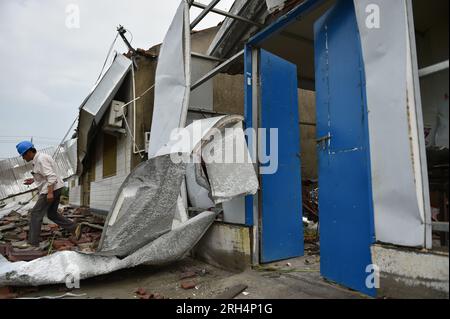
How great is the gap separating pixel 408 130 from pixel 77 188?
1318 cm

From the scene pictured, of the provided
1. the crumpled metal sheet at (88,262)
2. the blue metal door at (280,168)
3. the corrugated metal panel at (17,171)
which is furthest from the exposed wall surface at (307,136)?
the corrugated metal panel at (17,171)

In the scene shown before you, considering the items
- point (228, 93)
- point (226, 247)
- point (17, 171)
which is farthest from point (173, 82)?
point (17, 171)

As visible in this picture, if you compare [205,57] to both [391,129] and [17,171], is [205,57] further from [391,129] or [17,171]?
[17,171]

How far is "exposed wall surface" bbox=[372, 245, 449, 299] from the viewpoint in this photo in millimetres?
1951

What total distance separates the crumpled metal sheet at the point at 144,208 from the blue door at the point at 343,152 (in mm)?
1655

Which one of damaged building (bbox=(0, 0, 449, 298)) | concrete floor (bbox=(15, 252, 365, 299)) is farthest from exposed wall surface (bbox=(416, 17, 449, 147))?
concrete floor (bbox=(15, 252, 365, 299))

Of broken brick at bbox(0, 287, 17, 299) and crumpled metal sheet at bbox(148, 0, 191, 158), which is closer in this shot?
broken brick at bbox(0, 287, 17, 299)

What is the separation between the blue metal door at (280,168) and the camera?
3.84 metres

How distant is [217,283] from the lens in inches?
133

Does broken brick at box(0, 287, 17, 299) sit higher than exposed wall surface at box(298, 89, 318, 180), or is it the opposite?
exposed wall surface at box(298, 89, 318, 180)

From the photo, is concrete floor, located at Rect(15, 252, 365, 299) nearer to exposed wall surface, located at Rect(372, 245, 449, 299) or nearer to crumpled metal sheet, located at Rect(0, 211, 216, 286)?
crumpled metal sheet, located at Rect(0, 211, 216, 286)

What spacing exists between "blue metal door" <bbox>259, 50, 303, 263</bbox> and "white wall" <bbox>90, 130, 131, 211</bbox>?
12.3 ft

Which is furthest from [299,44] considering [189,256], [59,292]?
[59,292]
